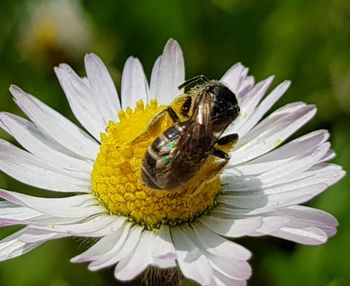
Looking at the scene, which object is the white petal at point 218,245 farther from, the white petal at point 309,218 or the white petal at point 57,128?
the white petal at point 57,128

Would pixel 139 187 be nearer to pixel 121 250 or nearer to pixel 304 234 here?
pixel 121 250

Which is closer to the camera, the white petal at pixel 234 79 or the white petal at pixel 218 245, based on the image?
the white petal at pixel 218 245

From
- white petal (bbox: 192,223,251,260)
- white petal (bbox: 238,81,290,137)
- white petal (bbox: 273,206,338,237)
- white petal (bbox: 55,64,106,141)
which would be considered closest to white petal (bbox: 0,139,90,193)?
white petal (bbox: 55,64,106,141)

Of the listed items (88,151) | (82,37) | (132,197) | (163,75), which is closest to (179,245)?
(132,197)

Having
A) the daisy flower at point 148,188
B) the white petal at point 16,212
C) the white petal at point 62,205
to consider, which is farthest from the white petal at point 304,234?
the white petal at point 16,212

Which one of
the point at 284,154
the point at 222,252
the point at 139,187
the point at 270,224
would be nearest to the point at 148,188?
the point at 139,187

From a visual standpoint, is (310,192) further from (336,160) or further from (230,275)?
(336,160)

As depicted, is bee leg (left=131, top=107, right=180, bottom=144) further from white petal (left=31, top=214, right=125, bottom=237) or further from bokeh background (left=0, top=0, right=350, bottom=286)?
bokeh background (left=0, top=0, right=350, bottom=286)
